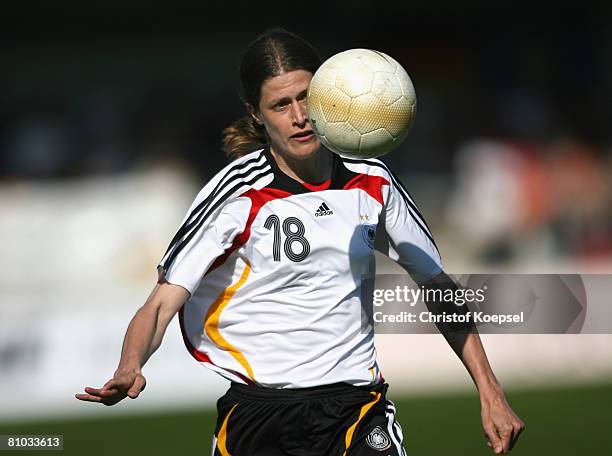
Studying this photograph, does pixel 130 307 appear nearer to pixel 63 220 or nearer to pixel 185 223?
pixel 63 220

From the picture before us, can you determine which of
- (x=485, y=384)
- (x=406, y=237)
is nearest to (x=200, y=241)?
(x=406, y=237)

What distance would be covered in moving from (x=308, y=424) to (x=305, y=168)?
1.10 m

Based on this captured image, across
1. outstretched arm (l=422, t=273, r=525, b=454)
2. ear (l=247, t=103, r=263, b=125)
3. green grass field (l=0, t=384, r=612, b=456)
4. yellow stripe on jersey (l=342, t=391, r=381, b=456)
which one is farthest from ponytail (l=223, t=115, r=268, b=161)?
green grass field (l=0, t=384, r=612, b=456)

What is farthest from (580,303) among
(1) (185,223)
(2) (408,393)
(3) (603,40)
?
(3) (603,40)

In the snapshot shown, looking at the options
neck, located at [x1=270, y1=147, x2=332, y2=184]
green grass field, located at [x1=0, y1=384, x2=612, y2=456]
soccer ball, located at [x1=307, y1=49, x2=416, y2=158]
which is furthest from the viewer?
green grass field, located at [x1=0, y1=384, x2=612, y2=456]

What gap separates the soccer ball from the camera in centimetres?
432

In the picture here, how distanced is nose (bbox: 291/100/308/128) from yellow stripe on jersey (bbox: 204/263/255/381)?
2.15ft

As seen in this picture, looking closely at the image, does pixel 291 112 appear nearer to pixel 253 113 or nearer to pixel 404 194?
pixel 253 113

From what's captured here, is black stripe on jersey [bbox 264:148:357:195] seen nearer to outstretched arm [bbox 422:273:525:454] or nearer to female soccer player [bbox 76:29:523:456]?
female soccer player [bbox 76:29:523:456]

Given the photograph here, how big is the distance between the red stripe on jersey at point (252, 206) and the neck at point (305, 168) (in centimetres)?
11

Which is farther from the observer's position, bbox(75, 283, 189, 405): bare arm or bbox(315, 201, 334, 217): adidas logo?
bbox(315, 201, 334, 217): adidas logo

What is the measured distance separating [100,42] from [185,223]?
15.8m

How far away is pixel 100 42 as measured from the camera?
1966cm

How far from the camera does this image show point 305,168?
15.5 ft
